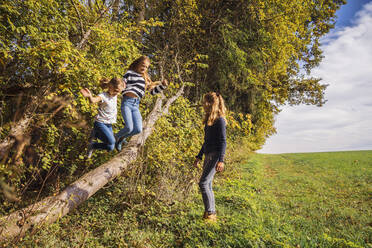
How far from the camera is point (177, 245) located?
3715mm

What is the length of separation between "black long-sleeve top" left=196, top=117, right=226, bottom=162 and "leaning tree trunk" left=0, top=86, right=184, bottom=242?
2.02 m

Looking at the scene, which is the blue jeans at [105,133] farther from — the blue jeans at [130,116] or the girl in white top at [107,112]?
the blue jeans at [130,116]

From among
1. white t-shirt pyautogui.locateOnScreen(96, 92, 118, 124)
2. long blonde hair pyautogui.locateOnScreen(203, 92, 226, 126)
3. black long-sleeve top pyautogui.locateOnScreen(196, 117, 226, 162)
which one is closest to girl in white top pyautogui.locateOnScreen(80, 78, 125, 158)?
white t-shirt pyautogui.locateOnScreen(96, 92, 118, 124)

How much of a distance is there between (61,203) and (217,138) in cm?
300

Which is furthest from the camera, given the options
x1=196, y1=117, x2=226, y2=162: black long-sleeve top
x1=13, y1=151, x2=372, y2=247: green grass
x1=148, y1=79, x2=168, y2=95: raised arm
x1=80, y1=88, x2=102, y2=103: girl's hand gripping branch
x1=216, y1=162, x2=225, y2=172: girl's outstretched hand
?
x1=148, y1=79, x2=168, y2=95: raised arm

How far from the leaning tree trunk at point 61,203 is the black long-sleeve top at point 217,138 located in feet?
6.63

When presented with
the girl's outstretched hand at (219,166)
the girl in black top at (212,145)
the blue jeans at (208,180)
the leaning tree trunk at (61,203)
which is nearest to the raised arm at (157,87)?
the girl in black top at (212,145)

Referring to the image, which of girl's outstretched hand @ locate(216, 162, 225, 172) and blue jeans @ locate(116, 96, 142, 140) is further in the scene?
blue jeans @ locate(116, 96, 142, 140)

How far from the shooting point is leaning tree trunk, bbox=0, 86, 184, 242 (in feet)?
10.2

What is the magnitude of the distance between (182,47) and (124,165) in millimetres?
8999

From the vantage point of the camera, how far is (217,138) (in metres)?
4.06

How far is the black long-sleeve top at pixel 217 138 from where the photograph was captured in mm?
3983

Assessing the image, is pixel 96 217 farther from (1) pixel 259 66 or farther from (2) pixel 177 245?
(1) pixel 259 66

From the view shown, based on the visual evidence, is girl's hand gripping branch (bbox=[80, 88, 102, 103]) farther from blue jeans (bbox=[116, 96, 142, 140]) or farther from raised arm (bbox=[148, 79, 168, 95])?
raised arm (bbox=[148, 79, 168, 95])
